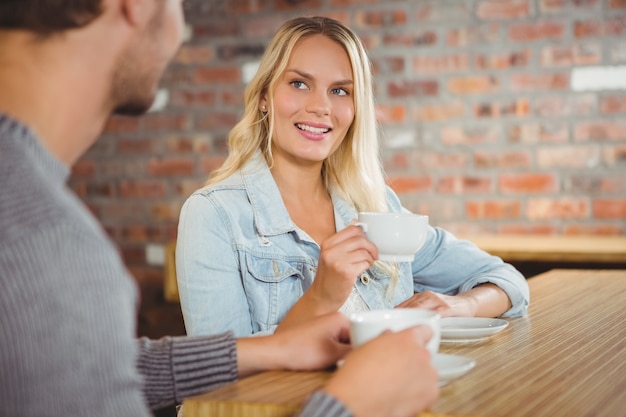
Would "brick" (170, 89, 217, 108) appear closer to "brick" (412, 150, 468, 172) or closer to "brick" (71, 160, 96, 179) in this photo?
"brick" (71, 160, 96, 179)

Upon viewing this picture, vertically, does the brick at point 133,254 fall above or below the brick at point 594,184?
below

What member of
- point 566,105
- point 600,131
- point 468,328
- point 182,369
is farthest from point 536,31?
point 182,369

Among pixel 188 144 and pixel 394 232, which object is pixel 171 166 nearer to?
pixel 188 144

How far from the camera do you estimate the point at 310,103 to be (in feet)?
6.29

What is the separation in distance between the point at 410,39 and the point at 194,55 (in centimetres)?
97

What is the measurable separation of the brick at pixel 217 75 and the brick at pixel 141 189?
0.50 m

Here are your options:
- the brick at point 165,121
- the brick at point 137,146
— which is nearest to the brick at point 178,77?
the brick at point 165,121

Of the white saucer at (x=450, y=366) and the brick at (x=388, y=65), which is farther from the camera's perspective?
the brick at (x=388, y=65)

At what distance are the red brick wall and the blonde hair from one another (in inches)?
50.3

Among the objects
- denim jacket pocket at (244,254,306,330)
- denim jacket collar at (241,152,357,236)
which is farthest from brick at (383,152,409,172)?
denim jacket pocket at (244,254,306,330)

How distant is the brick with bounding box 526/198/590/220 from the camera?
10.4ft

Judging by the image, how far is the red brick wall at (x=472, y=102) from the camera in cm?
314

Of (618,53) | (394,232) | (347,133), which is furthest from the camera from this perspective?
(618,53)

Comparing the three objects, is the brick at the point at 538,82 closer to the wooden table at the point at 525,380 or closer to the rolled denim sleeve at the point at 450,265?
the rolled denim sleeve at the point at 450,265
